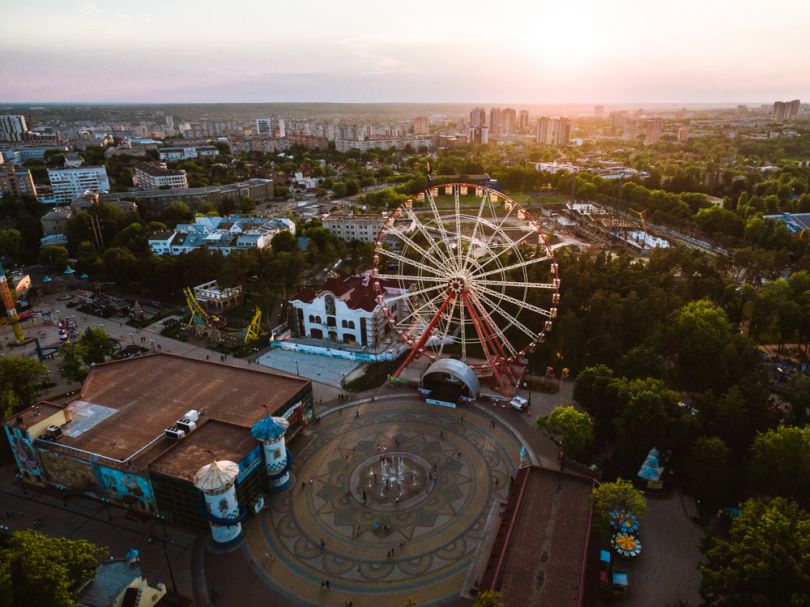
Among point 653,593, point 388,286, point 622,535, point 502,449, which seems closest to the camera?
point 653,593

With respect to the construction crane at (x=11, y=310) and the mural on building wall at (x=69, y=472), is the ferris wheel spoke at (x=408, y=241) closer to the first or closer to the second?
the mural on building wall at (x=69, y=472)

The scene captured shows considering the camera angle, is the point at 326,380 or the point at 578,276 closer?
the point at 326,380

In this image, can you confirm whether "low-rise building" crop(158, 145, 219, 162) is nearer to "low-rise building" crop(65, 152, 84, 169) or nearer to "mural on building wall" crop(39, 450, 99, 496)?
"low-rise building" crop(65, 152, 84, 169)

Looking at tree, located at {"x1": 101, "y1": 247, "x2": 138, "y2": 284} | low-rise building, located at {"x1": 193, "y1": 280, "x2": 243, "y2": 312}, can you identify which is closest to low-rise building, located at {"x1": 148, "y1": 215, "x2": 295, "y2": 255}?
tree, located at {"x1": 101, "y1": 247, "x2": 138, "y2": 284}

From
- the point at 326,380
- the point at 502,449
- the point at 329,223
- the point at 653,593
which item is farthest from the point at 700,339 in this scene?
the point at 329,223

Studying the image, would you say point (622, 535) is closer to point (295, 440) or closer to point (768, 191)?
point (295, 440)

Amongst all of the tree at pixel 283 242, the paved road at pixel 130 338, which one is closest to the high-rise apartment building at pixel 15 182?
the paved road at pixel 130 338
